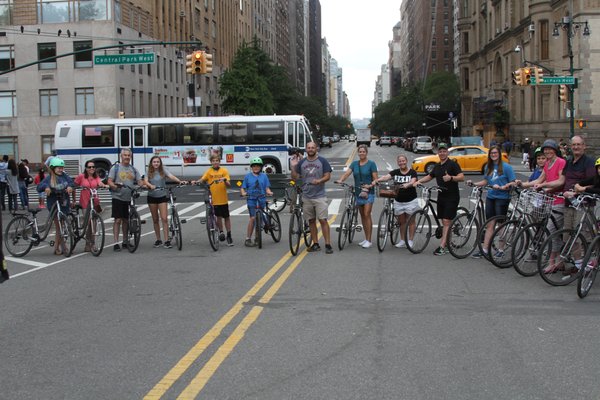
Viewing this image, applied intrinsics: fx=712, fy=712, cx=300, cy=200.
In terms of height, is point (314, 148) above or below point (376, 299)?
above

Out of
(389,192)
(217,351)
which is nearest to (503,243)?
(389,192)

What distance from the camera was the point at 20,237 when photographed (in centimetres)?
1334

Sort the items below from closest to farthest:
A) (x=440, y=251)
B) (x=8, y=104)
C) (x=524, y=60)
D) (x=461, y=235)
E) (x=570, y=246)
Result: (x=570, y=246) → (x=461, y=235) → (x=440, y=251) → (x=8, y=104) → (x=524, y=60)

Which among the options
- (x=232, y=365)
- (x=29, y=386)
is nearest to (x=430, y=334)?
(x=232, y=365)

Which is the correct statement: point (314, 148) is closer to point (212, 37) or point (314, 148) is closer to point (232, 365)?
point (232, 365)

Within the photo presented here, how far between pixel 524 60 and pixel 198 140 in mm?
29873

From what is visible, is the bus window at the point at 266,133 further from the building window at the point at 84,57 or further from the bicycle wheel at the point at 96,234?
the bicycle wheel at the point at 96,234

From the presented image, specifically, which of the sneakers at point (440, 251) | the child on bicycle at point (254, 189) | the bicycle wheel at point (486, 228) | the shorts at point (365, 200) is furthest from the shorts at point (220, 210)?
the bicycle wheel at point (486, 228)

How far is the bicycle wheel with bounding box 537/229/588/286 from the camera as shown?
9.31 meters

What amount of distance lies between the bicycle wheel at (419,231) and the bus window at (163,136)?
79.3 feet

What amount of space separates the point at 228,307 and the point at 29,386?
306 cm

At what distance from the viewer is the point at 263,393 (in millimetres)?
5328

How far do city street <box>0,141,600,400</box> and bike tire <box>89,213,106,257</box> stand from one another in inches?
42.5

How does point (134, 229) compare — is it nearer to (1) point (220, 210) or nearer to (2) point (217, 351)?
(1) point (220, 210)
